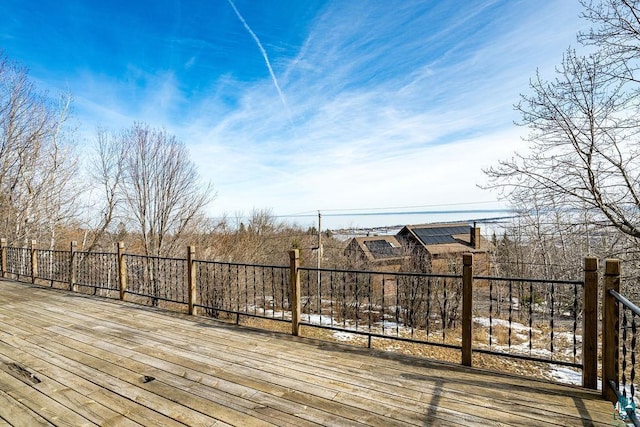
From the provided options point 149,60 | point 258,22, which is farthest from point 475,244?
point 149,60

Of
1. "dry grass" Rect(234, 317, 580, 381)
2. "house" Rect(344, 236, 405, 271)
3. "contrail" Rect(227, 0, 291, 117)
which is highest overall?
"contrail" Rect(227, 0, 291, 117)

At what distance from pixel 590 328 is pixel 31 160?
15.9 m

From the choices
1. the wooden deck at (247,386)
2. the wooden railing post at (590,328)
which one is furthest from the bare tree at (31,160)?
the wooden railing post at (590,328)

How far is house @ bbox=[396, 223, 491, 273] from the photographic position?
48.2ft

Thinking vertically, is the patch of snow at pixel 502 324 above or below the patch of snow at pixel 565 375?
below

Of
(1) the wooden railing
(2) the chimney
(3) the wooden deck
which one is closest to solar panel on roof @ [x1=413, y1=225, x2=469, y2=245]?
(2) the chimney

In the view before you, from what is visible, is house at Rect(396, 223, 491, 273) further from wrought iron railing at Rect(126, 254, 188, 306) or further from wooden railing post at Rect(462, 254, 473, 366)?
wooden railing post at Rect(462, 254, 473, 366)

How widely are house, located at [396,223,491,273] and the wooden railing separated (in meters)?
2.24

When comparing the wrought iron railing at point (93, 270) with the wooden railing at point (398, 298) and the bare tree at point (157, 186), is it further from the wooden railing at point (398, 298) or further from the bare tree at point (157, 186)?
the bare tree at point (157, 186)

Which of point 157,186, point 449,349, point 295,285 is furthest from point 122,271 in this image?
point 157,186

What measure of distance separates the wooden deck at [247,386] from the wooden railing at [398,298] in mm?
360

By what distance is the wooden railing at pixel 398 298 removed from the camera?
2436 millimetres

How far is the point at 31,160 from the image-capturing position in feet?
38.0

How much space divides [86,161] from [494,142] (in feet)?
49.8
